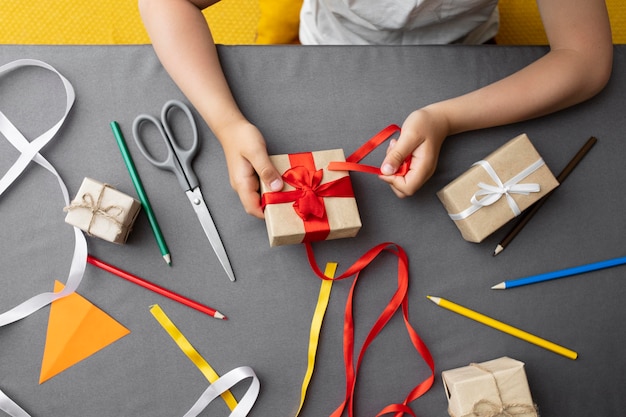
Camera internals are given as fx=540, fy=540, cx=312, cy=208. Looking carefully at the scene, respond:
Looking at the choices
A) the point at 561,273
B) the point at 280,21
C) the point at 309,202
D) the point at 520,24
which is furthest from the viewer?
the point at 520,24

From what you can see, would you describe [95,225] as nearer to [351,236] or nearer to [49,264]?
[49,264]

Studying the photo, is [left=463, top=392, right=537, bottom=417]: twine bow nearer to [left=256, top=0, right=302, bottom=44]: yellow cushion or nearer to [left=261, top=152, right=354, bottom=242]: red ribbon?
[left=261, top=152, right=354, bottom=242]: red ribbon

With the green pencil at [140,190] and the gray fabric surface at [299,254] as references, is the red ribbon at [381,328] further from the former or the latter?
the green pencil at [140,190]

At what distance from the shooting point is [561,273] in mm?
688

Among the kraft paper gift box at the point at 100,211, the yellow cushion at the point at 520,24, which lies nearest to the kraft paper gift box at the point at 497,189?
the kraft paper gift box at the point at 100,211

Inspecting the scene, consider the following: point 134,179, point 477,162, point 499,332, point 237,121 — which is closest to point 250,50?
point 237,121

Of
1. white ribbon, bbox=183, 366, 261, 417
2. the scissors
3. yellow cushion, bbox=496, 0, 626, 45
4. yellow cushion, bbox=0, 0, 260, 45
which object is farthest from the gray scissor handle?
Answer: yellow cushion, bbox=496, 0, 626, 45

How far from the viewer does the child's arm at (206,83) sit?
61 cm

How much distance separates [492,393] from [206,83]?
49 centimetres

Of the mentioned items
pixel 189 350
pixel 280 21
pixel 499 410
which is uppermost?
pixel 280 21

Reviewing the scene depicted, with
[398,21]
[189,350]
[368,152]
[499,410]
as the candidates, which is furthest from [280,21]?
[499,410]

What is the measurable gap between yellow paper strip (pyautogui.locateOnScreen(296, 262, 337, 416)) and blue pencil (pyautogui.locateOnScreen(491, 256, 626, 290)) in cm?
21

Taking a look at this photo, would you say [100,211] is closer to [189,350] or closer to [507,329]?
[189,350]

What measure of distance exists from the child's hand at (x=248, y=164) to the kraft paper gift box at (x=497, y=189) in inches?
8.7
